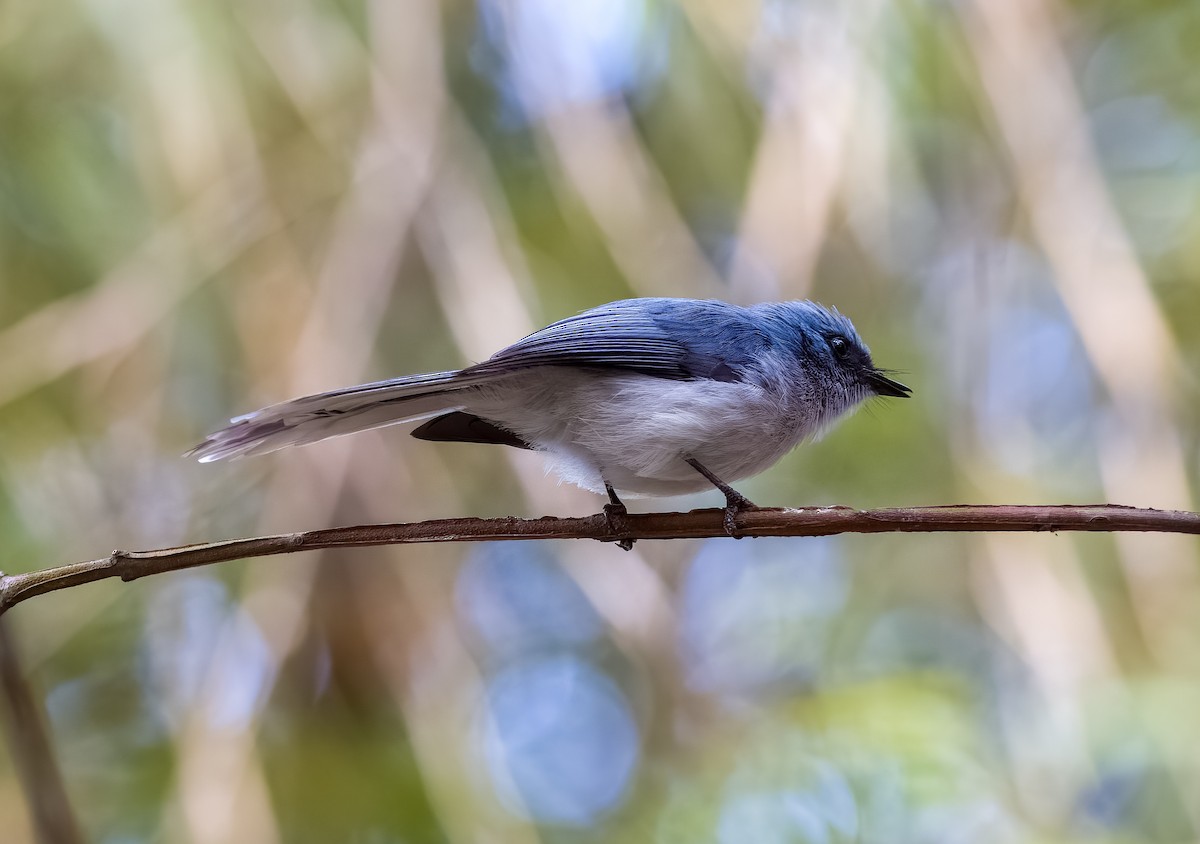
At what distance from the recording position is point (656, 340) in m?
2.49

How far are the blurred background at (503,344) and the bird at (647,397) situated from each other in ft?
1.39

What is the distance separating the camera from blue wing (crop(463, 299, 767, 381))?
235 centimetres

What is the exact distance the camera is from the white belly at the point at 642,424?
2312mm

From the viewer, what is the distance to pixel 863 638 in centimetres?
367

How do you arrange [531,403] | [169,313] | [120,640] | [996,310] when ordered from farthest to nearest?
[996,310], [120,640], [169,313], [531,403]

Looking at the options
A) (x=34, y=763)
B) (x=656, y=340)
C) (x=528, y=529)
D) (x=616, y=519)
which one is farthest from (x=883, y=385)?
(x=34, y=763)

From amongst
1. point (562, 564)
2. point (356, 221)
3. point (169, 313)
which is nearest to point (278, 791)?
point (562, 564)

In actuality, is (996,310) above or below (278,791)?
above

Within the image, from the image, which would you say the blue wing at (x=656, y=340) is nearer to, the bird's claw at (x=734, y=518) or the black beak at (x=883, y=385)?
the black beak at (x=883, y=385)

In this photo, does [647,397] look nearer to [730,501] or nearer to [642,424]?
[642,424]

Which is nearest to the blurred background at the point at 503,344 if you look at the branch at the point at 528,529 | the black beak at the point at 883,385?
the black beak at the point at 883,385

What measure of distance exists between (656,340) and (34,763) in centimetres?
167

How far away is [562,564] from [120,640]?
141 cm

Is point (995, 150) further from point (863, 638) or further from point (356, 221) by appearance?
point (356, 221)
